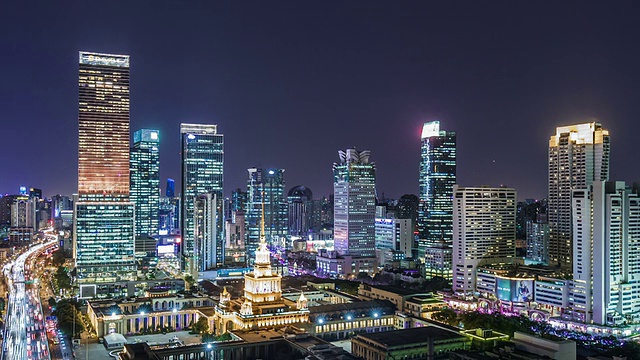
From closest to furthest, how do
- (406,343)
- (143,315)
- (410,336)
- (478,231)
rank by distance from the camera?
(406,343), (410,336), (143,315), (478,231)

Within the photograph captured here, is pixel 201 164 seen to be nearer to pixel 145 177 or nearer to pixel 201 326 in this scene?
pixel 145 177

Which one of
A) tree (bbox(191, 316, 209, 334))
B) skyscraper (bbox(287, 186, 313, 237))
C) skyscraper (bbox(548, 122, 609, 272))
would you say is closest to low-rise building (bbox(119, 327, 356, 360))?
tree (bbox(191, 316, 209, 334))

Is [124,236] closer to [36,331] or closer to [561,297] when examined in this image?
[36,331]

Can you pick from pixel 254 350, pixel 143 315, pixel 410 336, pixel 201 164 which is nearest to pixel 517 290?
pixel 410 336

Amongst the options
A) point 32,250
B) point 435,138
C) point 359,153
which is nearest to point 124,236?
point 359,153

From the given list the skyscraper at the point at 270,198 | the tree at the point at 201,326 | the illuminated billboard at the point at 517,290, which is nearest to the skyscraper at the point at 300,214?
the skyscraper at the point at 270,198

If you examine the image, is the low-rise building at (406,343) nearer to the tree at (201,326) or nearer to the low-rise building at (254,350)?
the low-rise building at (254,350)
